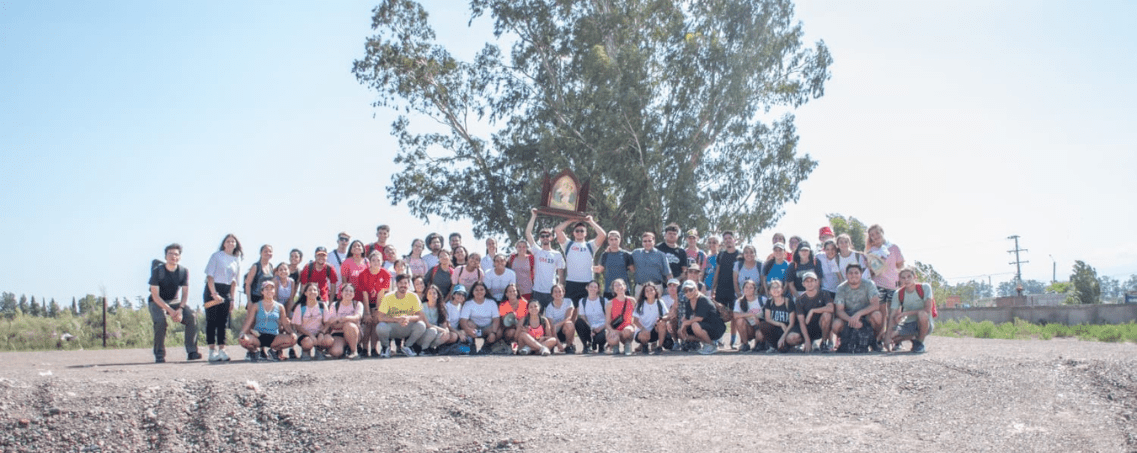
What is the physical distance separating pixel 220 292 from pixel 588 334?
4.49 meters

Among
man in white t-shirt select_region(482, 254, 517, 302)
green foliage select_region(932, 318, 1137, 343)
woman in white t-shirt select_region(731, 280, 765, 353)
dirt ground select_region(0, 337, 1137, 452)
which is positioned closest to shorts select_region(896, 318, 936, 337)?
dirt ground select_region(0, 337, 1137, 452)

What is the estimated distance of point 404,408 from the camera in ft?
23.8

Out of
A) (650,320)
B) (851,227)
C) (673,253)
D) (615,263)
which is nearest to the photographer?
(650,320)

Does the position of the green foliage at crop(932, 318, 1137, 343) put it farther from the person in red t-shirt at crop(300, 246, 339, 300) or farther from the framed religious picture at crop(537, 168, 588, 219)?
the person in red t-shirt at crop(300, 246, 339, 300)

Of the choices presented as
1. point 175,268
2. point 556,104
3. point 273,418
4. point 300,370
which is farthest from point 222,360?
point 556,104

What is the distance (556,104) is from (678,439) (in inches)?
757

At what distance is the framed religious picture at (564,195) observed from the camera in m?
13.8

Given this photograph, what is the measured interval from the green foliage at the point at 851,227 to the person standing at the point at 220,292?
25530 millimetres

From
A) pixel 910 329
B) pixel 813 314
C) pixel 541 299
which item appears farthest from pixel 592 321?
pixel 910 329

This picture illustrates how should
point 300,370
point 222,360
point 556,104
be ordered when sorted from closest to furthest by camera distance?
point 300,370 → point 222,360 → point 556,104

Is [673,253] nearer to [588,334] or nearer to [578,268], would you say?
[578,268]

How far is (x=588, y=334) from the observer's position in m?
11.2

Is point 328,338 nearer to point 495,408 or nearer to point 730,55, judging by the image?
point 495,408

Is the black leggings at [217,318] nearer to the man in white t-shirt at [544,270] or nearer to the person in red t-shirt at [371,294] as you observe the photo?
the person in red t-shirt at [371,294]
